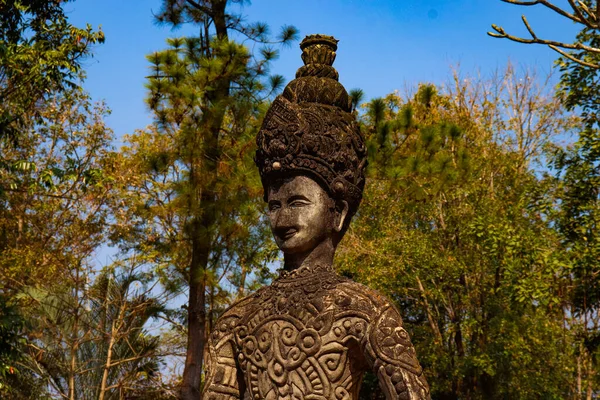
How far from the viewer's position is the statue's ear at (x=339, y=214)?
4.98 m

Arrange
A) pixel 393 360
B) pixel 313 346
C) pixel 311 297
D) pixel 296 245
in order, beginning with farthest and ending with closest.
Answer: pixel 296 245 → pixel 311 297 → pixel 313 346 → pixel 393 360

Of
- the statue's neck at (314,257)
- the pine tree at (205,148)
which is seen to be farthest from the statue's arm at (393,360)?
the pine tree at (205,148)

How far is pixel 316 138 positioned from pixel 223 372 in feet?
5.01

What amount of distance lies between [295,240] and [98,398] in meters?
12.3

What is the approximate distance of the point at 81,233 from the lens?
2128 centimetres

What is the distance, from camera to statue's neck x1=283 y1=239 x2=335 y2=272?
4.92m

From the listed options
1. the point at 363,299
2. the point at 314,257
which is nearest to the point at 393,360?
the point at 363,299

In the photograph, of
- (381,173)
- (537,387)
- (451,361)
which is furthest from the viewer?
(451,361)

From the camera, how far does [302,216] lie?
15.9 ft

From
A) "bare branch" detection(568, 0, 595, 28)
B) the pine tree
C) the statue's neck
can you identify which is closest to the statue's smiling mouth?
the statue's neck

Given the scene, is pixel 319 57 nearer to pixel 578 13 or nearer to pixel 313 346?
pixel 313 346

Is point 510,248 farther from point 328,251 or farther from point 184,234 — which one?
point 328,251

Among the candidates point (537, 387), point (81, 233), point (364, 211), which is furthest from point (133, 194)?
point (537, 387)

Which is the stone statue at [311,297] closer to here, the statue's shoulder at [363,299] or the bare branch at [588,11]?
the statue's shoulder at [363,299]
